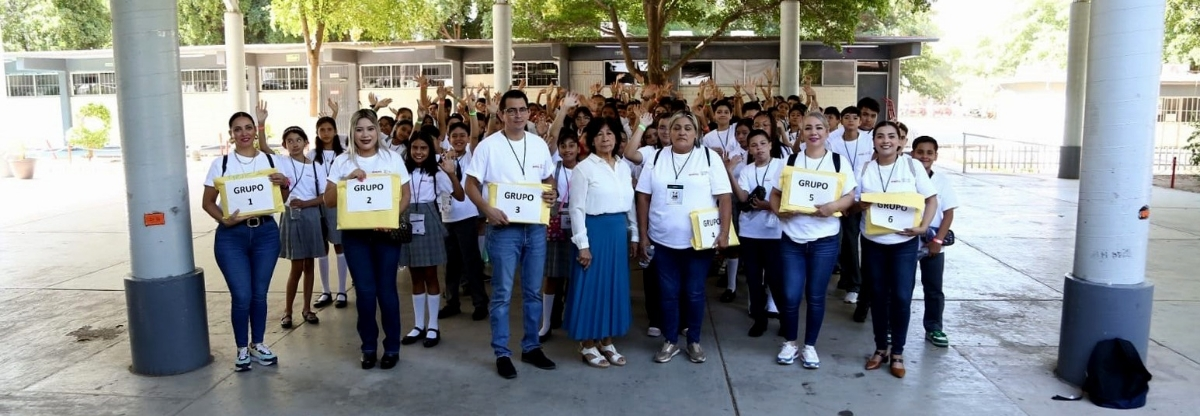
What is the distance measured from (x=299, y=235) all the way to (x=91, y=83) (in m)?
29.8

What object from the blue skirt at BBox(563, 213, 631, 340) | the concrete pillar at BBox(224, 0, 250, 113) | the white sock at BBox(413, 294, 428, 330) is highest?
the concrete pillar at BBox(224, 0, 250, 113)

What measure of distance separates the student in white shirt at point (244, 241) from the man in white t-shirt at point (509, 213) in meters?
1.27

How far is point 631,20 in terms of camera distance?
22641mm

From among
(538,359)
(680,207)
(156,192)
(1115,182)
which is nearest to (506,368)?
(538,359)

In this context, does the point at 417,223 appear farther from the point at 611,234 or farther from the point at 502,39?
the point at 502,39

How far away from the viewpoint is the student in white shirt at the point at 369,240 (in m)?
5.18

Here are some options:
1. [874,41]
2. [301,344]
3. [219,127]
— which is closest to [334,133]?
[301,344]

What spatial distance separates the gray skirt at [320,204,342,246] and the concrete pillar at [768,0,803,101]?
13657mm

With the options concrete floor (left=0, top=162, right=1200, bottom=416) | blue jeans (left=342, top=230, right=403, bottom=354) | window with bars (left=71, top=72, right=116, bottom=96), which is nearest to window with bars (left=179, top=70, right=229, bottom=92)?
window with bars (left=71, top=72, right=116, bottom=96)

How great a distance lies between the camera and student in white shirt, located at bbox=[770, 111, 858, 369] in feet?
17.2

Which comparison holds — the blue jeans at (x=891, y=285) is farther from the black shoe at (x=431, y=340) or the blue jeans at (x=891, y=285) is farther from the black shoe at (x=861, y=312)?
the black shoe at (x=431, y=340)

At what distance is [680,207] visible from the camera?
207 inches

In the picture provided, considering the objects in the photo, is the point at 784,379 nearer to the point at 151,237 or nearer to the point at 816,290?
the point at 816,290

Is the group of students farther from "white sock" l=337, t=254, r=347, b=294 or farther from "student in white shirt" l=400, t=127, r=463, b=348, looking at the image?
"white sock" l=337, t=254, r=347, b=294
